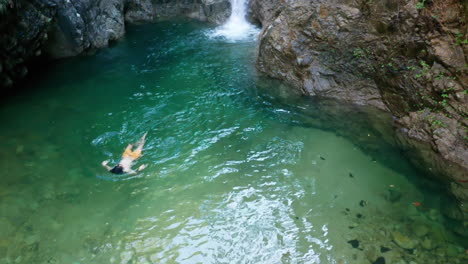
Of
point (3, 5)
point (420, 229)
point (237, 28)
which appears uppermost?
point (3, 5)

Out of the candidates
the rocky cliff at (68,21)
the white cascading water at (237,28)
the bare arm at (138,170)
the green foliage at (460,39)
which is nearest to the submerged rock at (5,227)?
the bare arm at (138,170)

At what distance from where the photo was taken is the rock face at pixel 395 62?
6559mm

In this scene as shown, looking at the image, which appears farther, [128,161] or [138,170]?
[128,161]

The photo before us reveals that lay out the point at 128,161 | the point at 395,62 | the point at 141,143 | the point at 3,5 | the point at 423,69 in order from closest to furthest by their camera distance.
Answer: the point at 128,161 → the point at 423,69 → the point at 141,143 → the point at 395,62 → the point at 3,5

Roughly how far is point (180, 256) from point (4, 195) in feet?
13.4

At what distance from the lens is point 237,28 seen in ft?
53.5

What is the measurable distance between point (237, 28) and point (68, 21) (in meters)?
8.19

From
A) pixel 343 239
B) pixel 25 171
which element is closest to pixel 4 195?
pixel 25 171

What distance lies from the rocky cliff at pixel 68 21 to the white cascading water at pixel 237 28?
1.57 feet

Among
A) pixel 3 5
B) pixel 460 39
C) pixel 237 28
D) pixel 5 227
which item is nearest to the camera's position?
pixel 5 227

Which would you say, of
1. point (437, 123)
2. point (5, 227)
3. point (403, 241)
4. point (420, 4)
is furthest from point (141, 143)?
point (420, 4)

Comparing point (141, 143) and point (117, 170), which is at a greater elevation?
point (141, 143)

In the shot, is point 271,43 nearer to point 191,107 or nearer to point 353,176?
point 191,107

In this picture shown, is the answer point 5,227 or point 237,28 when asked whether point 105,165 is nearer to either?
point 5,227
